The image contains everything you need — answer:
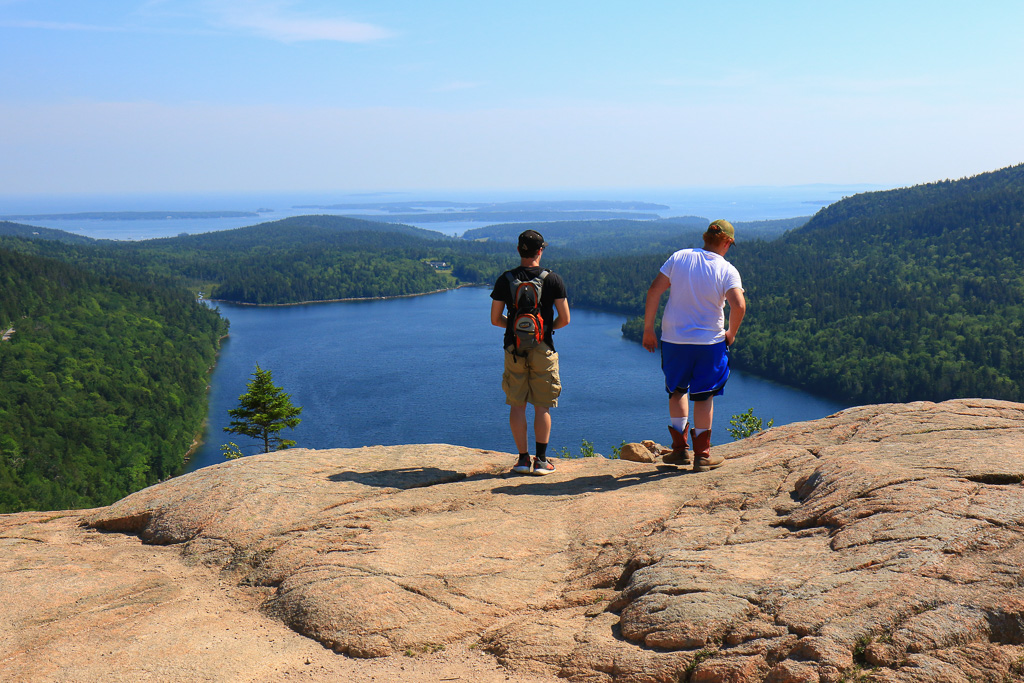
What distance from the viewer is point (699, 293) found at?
734cm

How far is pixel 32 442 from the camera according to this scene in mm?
75688

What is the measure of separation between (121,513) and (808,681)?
7332 millimetres

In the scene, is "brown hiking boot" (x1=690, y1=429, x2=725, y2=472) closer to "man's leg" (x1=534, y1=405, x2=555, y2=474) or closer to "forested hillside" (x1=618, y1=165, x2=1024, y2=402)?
"man's leg" (x1=534, y1=405, x2=555, y2=474)

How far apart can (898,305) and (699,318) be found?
14527 cm

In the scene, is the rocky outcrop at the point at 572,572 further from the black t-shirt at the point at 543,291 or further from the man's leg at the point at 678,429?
the black t-shirt at the point at 543,291

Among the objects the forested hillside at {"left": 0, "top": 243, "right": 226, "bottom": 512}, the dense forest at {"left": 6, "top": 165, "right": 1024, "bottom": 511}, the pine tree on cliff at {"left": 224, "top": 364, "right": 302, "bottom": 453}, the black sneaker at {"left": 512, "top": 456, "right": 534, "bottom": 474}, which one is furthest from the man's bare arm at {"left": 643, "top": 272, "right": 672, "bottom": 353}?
the dense forest at {"left": 6, "top": 165, "right": 1024, "bottom": 511}

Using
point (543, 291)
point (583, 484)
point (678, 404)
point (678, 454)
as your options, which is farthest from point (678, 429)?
point (543, 291)

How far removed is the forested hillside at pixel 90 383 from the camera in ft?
237

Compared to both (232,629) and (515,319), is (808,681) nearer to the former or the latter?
(232,629)

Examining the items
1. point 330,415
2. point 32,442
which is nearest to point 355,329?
point 330,415

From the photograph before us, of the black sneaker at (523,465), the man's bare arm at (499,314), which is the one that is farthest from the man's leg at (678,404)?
the man's bare arm at (499,314)

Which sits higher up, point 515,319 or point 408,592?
point 515,319

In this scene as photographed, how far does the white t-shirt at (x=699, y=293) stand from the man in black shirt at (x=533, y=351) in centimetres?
126

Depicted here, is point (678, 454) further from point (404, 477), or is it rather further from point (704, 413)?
point (404, 477)
